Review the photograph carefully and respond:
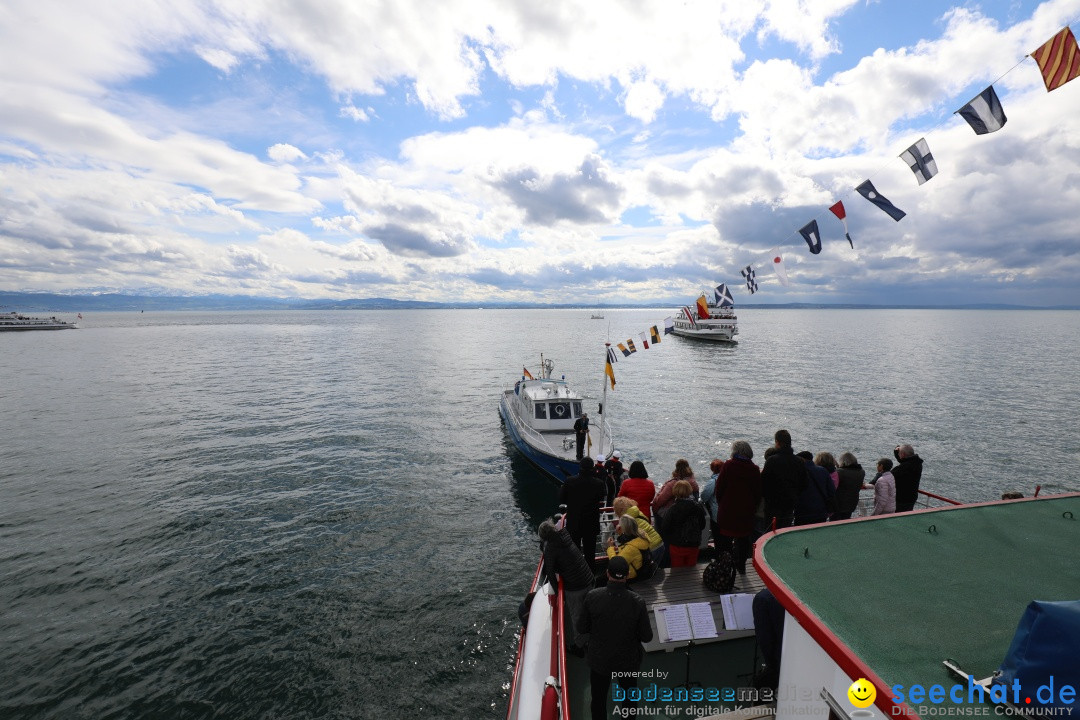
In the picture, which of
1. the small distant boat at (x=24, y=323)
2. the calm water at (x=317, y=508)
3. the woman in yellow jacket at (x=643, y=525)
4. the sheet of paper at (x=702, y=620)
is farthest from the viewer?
the small distant boat at (x=24, y=323)

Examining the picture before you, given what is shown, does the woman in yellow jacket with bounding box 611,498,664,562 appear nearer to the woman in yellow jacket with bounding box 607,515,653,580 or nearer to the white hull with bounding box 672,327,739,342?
the woman in yellow jacket with bounding box 607,515,653,580

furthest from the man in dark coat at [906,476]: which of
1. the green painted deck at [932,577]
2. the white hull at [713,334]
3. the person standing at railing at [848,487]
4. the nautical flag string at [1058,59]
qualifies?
the white hull at [713,334]

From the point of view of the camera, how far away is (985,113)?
8414 mm

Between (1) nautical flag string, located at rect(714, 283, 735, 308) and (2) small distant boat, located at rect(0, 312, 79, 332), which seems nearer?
(1) nautical flag string, located at rect(714, 283, 735, 308)

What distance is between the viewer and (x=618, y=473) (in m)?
13.5

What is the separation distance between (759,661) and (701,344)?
81834 millimetres

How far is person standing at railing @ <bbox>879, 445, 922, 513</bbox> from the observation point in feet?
30.5

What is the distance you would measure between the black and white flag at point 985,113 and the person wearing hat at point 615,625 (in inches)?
396

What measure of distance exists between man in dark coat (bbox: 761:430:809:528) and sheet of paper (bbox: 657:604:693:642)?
222 cm

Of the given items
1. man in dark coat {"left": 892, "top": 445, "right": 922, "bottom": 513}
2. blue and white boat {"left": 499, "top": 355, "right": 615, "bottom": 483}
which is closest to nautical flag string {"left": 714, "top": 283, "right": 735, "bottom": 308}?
blue and white boat {"left": 499, "top": 355, "right": 615, "bottom": 483}

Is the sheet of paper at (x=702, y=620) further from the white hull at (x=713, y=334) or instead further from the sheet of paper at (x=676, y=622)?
the white hull at (x=713, y=334)

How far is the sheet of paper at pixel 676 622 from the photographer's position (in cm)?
639

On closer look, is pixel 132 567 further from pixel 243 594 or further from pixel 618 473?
pixel 618 473

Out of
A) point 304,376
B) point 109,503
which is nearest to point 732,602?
point 109,503
